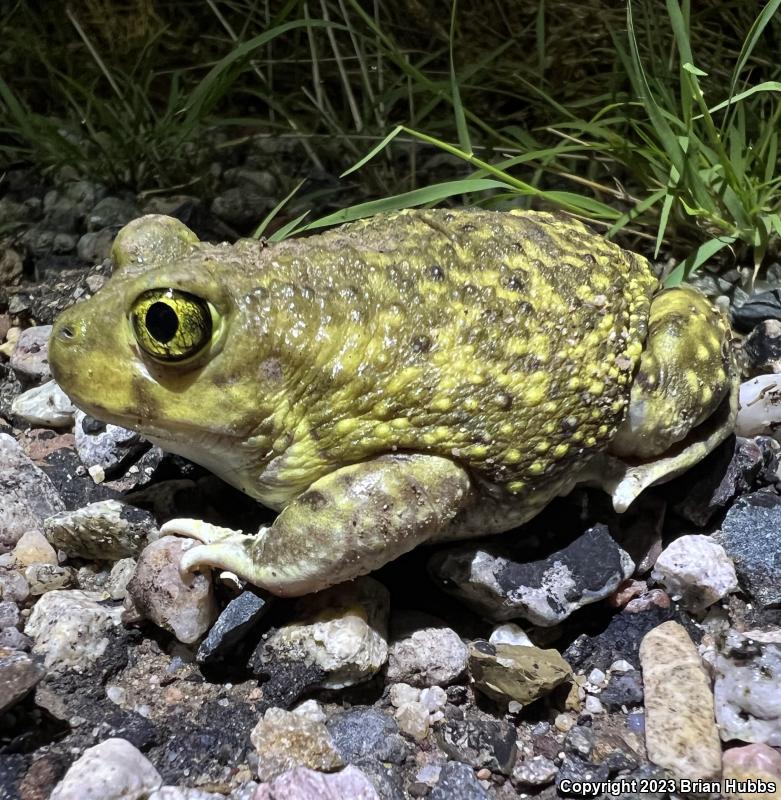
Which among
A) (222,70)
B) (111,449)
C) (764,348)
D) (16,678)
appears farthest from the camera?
(222,70)

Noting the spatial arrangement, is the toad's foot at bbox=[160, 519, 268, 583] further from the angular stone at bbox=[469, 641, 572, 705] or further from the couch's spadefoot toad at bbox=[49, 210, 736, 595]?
the angular stone at bbox=[469, 641, 572, 705]

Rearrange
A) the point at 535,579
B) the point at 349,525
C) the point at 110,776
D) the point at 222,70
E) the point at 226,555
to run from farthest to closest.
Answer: the point at 222,70 < the point at 535,579 < the point at 226,555 < the point at 349,525 < the point at 110,776

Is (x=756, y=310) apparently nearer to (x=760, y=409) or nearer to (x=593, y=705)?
(x=760, y=409)

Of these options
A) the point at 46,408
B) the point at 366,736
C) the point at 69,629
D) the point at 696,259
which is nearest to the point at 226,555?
the point at 69,629

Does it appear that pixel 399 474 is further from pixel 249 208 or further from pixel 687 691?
pixel 249 208

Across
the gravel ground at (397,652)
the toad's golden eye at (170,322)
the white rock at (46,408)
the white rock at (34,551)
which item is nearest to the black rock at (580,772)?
the gravel ground at (397,652)

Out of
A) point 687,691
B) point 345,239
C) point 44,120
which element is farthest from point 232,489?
point 44,120
